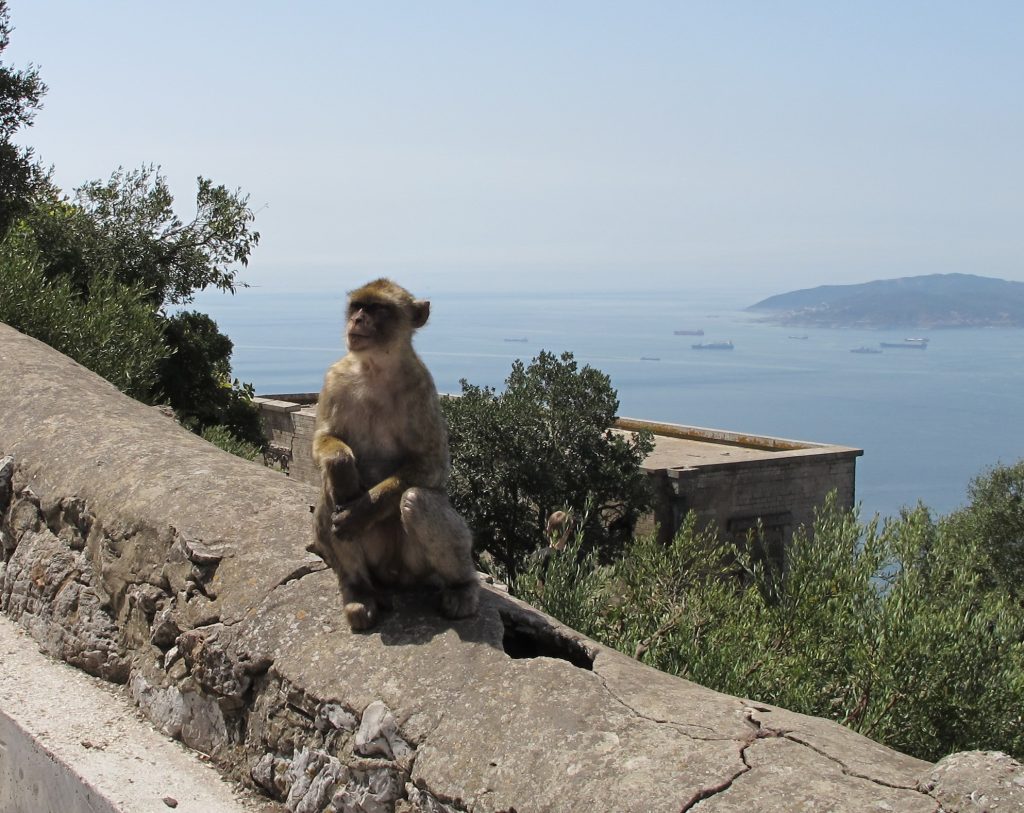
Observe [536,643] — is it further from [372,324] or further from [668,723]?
[372,324]

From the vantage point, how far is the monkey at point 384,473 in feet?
13.6

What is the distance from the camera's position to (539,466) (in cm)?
2217

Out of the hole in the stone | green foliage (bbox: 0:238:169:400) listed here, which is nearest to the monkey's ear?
the hole in the stone

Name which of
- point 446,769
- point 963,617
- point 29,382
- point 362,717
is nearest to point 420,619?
point 362,717

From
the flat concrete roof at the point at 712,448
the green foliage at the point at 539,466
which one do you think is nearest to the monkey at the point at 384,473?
the green foliage at the point at 539,466

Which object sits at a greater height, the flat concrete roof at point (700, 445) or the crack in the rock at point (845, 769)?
the crack in the rock at point (845, 769)

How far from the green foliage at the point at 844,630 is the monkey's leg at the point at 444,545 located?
209cm

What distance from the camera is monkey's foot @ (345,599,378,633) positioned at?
4.08 meters

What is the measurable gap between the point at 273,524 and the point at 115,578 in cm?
71

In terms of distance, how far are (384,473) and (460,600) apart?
595 millimetres

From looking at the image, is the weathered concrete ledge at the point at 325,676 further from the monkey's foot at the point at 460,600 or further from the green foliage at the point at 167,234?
the green foliage at the point at 167,234

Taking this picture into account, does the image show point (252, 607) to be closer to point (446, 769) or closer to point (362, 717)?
point (362, 717)

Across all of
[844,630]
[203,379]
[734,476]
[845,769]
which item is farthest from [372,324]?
[734,476]

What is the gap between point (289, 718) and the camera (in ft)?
13.0
